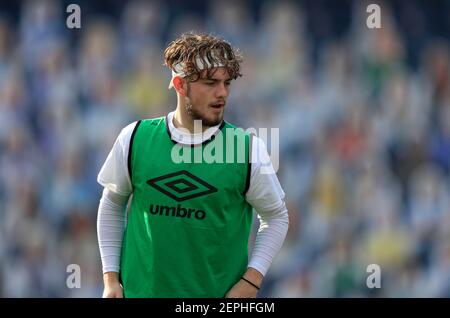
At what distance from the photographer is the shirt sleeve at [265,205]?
3605 mm

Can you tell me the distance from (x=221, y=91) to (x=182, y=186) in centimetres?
38

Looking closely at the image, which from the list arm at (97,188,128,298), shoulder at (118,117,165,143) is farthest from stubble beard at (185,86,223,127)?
arm at (97,188,128,298)

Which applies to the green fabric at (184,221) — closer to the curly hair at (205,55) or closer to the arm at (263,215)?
the arm at (263,215)

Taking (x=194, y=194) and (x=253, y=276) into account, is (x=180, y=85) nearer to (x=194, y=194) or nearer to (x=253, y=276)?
(x=194, y=194)

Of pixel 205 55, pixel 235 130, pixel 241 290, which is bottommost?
pixel 241 290

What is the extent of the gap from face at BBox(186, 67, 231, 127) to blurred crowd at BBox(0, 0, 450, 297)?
3795 mm

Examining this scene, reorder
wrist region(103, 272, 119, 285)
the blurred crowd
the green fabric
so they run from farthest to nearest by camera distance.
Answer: the blurred crowd → wrist region(103, 272, 119, 285) → the green fabric

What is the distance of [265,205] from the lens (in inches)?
144

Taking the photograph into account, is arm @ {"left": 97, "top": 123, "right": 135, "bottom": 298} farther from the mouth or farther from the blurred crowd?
the blurred crowd

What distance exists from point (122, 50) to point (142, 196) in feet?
14.1

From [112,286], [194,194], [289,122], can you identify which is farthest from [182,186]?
[289,122]

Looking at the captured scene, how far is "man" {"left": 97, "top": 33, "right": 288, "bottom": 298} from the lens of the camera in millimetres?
3574

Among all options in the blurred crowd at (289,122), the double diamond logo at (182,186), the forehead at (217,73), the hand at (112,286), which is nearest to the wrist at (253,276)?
the double diamond logo at (182,186)

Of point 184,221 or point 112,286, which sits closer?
point 184,221
